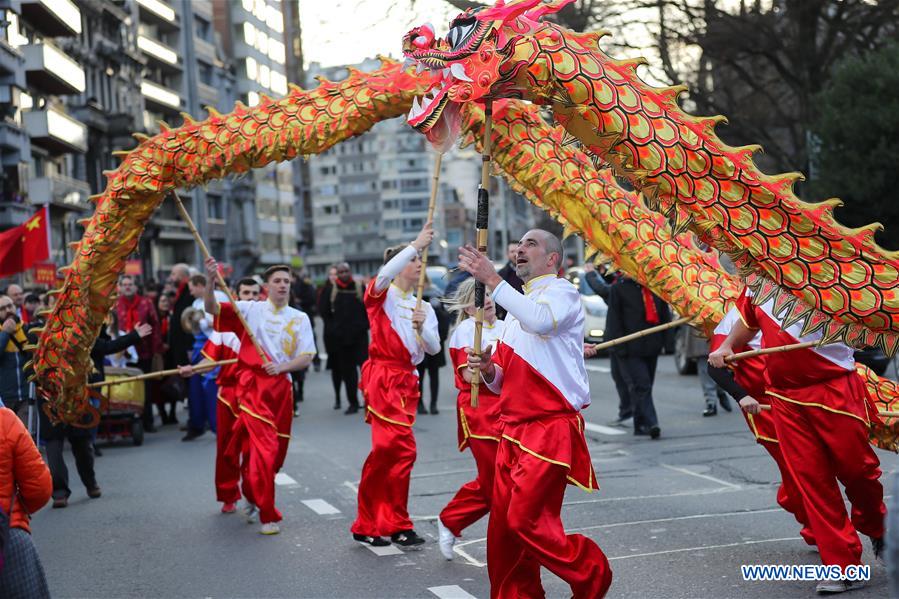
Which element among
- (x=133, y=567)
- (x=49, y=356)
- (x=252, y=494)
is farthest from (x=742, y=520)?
(x=49, y=356)

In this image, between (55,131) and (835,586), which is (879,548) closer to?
(835,586)

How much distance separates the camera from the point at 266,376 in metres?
9.33

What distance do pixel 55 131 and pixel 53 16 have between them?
4.14 m

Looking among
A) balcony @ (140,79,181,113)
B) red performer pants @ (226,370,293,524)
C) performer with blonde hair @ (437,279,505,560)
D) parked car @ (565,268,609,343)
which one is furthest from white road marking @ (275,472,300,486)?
balcony @ (140,79,181,113)

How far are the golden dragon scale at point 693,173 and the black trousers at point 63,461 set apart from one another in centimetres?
576

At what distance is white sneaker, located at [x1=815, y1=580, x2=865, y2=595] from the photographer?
245 inches

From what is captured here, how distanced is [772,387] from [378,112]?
10.7 ft

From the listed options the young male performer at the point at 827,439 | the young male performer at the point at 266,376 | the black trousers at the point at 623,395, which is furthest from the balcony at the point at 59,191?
the young male performer at the point at 827,439

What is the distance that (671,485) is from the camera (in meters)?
9.88

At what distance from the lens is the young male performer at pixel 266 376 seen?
8.95 meters

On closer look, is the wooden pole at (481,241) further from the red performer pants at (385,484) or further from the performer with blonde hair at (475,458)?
the red performer pants at (385,484)

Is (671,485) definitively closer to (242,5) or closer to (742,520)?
(742,520)

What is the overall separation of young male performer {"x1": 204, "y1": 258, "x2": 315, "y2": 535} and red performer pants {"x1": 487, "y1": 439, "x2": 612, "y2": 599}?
3.36m

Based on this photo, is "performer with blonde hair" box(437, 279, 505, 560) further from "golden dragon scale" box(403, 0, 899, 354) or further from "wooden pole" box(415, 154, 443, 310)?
"golden dragon scale" box(403, 0, 899, 354)
